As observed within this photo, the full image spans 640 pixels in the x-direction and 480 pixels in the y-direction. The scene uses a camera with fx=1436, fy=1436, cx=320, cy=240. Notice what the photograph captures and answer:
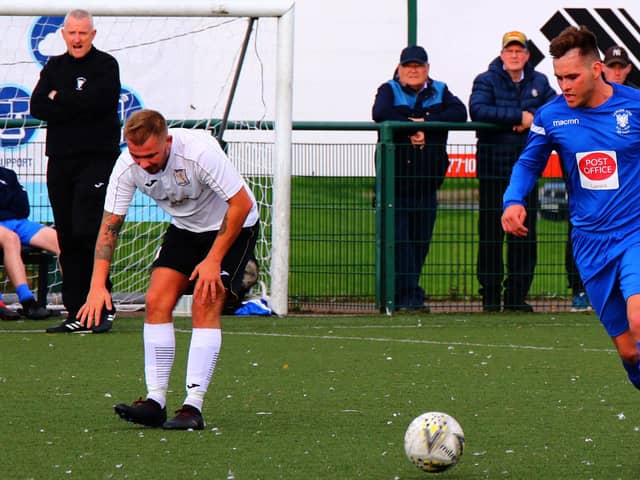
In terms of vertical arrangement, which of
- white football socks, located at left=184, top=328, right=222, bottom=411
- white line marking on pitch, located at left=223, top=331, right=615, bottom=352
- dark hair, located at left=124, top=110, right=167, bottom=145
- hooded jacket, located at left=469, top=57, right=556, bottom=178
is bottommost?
white line marking on pitch, located at left=223, top=331, right=615, bottom=352

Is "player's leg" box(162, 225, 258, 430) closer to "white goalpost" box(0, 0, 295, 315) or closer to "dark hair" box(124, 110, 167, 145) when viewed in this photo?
"dark hair" box(124, 110, 167, 145)

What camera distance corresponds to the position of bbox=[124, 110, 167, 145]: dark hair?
6.75m

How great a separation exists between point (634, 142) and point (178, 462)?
97.9 inches

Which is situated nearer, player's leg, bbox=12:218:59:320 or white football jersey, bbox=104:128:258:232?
white football jersey, bbox=104:128:258:232

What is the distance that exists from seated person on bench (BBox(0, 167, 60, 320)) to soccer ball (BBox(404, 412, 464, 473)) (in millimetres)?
7172

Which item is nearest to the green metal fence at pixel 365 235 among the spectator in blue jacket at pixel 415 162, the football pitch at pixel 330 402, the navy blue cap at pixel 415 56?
the spectator in blue jacket at pixel 415 162

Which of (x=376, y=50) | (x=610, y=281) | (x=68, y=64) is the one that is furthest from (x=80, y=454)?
(x=376, y=50)

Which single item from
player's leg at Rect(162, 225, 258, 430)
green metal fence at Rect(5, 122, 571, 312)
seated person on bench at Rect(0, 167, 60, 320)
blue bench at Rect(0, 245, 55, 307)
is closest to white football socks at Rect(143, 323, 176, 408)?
player's leg at Rect(162, 225, 258, 430)

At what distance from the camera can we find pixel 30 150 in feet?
44.3

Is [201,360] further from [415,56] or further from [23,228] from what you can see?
[415,56]

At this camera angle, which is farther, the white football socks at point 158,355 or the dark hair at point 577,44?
the white football socks at point 158,355

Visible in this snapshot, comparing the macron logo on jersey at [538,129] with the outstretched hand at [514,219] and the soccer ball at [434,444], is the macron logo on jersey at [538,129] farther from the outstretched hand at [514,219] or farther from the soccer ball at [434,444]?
the soccer ball at [434,444]

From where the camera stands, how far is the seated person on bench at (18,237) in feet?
41.1

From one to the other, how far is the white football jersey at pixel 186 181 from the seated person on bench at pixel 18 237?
5427 millimetres
